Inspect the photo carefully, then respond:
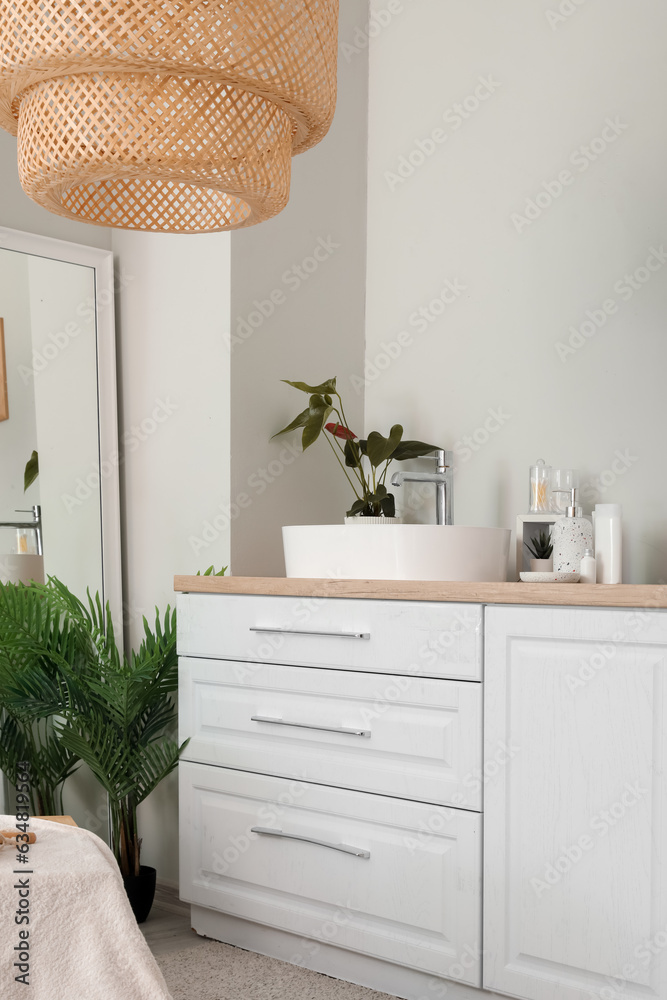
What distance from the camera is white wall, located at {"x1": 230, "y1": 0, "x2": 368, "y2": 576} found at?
235cm

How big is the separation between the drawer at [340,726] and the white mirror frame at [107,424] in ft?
1.59

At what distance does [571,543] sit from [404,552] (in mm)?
356

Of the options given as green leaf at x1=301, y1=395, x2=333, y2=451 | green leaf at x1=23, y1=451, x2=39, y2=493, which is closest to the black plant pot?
green leaf at x1=23, y1=451, x2=39, y2=493

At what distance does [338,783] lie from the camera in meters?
1.86

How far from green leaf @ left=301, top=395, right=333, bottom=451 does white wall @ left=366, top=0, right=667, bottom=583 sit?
33 cm

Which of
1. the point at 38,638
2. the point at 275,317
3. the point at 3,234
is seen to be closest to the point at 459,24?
the point at 275,317

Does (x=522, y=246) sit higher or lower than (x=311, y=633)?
higher

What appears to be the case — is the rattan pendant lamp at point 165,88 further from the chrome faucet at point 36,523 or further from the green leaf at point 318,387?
the chrome faucet at point 36,523

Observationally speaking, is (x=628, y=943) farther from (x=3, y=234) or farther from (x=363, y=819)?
(x=3, y=234)

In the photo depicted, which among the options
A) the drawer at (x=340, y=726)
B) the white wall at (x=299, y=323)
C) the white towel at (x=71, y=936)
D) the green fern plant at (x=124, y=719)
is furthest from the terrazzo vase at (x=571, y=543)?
the white towel at (x=71, y=936)

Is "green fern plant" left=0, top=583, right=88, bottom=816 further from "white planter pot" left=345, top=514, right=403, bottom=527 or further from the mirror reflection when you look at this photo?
"white planter pot" left=345, top=514, right=403, bottom=527

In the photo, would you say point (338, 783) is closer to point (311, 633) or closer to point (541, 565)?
point (311, 633)

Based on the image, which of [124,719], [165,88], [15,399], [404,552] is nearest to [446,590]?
[404,552]

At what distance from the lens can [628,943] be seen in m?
1.53
